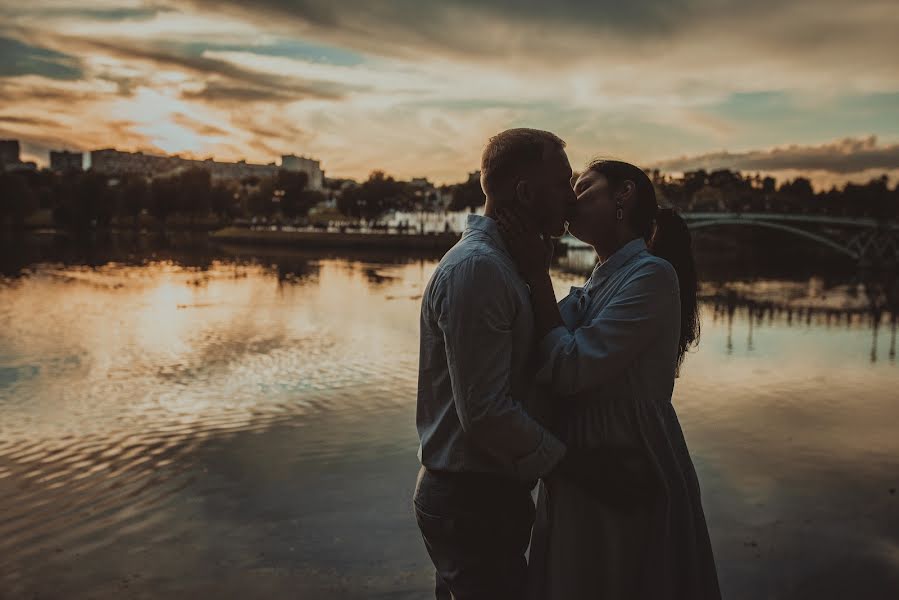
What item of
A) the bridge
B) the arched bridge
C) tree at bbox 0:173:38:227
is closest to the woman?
the arched bridge

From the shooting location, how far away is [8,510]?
23.2 ft

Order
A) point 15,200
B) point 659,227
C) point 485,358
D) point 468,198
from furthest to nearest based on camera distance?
1. point 468,198
2. point 15,200
3. point 659,227
4. point 485,358

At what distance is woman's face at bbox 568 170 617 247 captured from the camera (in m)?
2.82

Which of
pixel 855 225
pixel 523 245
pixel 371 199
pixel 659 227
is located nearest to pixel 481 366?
pixel 523 245

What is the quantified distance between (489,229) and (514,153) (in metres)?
0.26

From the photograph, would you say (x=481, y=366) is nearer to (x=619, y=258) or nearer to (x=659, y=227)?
(x=619, y=258)

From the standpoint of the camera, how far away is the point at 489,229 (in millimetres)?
2572

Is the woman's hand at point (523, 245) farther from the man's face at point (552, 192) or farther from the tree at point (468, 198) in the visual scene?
the tree at point (468, 198)

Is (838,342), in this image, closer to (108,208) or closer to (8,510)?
(8,510)

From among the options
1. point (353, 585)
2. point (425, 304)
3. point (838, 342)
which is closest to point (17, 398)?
point (353, 585)

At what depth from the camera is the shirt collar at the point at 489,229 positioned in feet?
8.39

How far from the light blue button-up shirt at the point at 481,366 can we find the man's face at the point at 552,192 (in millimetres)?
154

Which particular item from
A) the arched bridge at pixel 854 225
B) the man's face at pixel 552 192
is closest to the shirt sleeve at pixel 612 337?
the man's face at pixel 552 192

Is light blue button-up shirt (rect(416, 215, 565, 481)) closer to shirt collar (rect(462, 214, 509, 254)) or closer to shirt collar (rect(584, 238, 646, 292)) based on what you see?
shirt collar (rect(462, 214, 509, 254))
